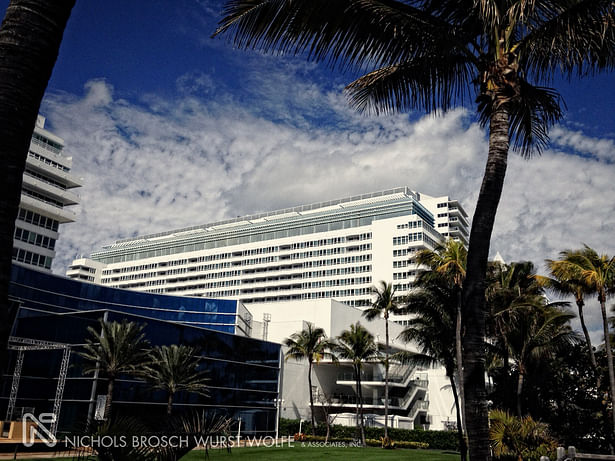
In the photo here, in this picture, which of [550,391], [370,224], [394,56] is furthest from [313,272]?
[394,56]

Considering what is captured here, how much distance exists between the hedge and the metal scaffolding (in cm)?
2535

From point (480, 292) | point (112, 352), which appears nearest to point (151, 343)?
point (112, 352)

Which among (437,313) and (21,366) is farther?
(437,313)

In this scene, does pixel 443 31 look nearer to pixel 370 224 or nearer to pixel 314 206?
pixel 370 224

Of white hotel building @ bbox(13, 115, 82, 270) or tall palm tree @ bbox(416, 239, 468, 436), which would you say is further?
white hotel building @ bbox(13, 115, 82, 270)

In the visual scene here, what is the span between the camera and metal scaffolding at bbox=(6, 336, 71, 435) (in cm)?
3000

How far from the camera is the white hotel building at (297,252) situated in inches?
4080

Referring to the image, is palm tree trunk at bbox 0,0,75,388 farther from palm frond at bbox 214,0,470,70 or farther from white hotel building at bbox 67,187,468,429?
white hotel building at bbox 67,187,468,429

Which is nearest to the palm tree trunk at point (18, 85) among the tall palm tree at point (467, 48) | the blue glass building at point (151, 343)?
the tall palm tree at point (467, 48)

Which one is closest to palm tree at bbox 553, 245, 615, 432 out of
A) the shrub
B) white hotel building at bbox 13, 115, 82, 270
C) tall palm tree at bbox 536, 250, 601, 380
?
tall palm tree at bbox 536, 250, 601, 380

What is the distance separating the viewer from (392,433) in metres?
48.9
